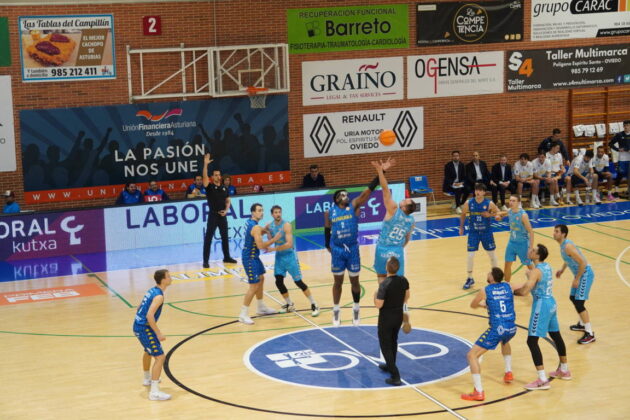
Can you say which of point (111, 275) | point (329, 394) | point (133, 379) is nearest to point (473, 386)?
point (329, 394)

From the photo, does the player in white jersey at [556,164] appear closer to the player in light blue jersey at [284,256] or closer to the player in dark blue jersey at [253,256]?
the player in light blue jersey at [284,256]

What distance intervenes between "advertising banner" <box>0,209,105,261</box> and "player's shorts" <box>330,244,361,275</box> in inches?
357

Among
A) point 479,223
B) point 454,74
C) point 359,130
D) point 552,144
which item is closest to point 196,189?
point 359,130

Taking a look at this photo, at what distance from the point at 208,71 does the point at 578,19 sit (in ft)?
37.6

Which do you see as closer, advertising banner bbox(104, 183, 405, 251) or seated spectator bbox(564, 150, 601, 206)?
advertising banner bbox(104, 183, 405, 251)

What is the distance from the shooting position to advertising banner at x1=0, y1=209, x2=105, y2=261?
22172 millimetres

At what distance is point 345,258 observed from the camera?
1555 cm

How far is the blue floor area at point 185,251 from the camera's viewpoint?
2130 centimetres

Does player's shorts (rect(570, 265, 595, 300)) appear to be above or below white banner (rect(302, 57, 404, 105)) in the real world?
below

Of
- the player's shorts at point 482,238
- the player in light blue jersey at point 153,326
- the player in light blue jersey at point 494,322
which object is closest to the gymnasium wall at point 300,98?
the player's shorts at point 482,238

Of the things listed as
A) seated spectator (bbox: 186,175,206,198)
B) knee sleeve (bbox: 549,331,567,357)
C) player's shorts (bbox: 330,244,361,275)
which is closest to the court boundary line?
player's shorts (bbox: 330,244,361,275)

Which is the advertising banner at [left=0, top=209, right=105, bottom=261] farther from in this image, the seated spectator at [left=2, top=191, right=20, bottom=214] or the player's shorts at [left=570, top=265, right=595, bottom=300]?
the player's shorts at [left=570, top=265, right=595, bottom=300]

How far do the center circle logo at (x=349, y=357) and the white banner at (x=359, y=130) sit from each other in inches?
443

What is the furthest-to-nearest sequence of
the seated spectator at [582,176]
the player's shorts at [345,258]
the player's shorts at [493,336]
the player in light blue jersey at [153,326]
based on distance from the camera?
the seated spectator at [582,176] → the player's shorts at [345,258] → the player's shorts at [493,336] → the player in light blue jersey at [153,326]
